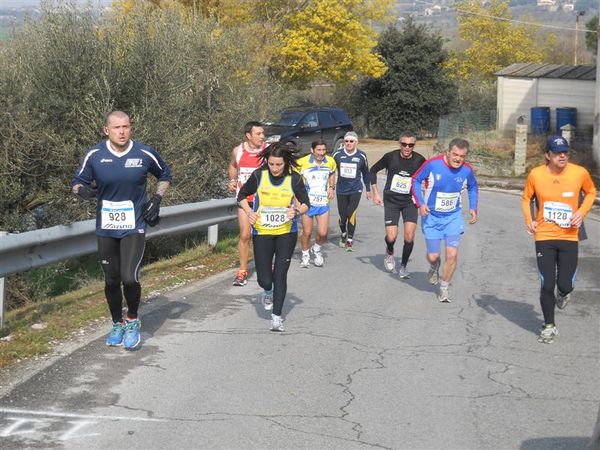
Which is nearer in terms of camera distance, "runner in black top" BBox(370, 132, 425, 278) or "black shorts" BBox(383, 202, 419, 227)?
"runner in black top" BBox(370, 132, 425, 278)

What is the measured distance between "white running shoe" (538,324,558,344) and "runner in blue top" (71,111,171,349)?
11.9 ft

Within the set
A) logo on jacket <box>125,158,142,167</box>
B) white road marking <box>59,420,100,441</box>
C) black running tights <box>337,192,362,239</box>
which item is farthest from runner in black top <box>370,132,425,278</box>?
white road marking <box>59,420,100,441</box>

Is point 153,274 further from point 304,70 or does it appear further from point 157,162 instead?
point 304,70

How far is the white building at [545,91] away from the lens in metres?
33.1

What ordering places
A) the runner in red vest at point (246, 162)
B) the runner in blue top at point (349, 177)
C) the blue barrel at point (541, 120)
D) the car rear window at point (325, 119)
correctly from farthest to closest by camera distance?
1. the blue barrel at point (541, 120)
2. the car rear window at point (325, 119)
3. the runner in blue top at point (349, 177)
4. the runner in red vest at point (246, 162)

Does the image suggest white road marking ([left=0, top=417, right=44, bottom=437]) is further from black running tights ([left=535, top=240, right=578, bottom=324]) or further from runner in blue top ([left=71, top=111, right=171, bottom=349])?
black running tights ([left=535, top=240, right=578, bottom=324])

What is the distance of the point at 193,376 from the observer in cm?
723

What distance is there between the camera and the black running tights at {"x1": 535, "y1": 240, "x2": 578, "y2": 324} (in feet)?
28.8

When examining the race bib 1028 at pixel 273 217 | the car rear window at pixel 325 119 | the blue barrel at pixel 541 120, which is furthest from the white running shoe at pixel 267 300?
the blue barrel at pixel 541 120

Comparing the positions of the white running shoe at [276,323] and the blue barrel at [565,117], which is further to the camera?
the blue barrel at [565,117]

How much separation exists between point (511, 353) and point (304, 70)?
107 feet

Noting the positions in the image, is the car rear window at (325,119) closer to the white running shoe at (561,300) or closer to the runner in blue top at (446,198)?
the runner in blue top at (446,198)

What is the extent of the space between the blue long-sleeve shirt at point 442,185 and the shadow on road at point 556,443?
479 cm

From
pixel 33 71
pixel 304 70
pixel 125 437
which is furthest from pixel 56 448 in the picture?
pixel 304 70
